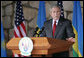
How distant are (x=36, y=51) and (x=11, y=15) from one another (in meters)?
3.84

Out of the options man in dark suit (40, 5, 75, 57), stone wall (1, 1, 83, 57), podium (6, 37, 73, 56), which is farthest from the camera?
stone wall (1, 1, 83, 57)

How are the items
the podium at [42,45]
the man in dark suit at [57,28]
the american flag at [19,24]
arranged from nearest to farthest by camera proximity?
the podium at [42,45] < the man in dark suit at [57,28] < the american flag at [19,24]

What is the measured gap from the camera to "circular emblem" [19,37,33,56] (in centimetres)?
107

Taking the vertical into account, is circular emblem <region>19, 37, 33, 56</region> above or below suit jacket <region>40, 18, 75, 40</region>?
below

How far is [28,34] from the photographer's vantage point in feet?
15.2

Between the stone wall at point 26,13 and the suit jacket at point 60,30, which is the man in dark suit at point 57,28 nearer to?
the suit jacket at point 60,30

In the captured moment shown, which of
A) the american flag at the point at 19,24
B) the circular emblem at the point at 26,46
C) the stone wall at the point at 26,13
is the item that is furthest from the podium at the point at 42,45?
the stone wall at the point at 26,13

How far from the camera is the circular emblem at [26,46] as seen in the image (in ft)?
3.51

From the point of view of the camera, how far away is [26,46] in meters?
1.08

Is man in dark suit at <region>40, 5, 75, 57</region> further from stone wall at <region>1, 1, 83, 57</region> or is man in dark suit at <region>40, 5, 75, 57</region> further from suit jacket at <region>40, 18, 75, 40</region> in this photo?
stone wall at <region>1, 1, 83, 57</region>

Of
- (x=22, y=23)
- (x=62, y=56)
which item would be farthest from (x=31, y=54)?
(x=22, y=23)

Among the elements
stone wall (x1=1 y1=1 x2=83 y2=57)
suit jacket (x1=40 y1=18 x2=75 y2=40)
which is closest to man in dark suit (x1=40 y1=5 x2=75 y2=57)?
suit jacket (x1=40 y1=18 x2=75 y2=40)

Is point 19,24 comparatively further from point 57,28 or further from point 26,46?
point 26,46

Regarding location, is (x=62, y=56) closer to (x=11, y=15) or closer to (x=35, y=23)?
(x=35, y=23)
